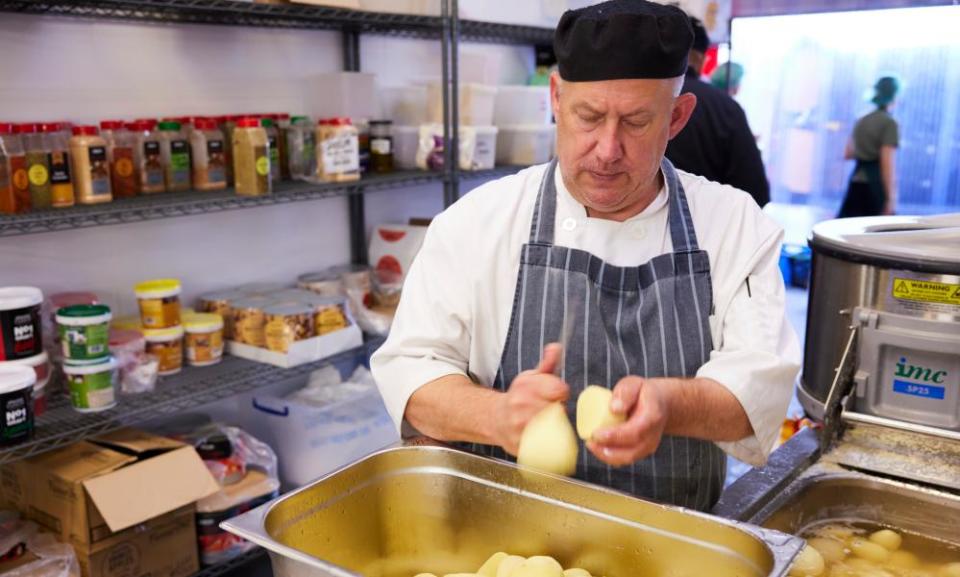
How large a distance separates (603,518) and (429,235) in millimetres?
606

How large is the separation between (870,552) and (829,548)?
2.6 inches

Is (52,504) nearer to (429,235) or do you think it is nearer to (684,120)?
(429,235)

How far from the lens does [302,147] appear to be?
2.79 meters

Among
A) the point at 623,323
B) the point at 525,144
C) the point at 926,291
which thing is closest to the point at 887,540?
the point at 926,291

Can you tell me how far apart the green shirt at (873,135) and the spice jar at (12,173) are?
5.28 meters

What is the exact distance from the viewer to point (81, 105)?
2438 millimetres

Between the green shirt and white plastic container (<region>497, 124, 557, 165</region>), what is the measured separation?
3.18 meters

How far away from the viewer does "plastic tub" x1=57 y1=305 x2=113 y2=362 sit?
2.15 meters

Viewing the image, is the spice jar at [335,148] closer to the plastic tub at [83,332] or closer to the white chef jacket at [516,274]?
the plastic tub at [83,332]

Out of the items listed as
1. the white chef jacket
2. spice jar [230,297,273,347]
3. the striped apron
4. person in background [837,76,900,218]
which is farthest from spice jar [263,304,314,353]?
person in background [837,76,900,218]

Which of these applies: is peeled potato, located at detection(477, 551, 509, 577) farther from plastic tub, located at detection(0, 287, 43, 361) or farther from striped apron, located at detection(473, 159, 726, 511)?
plastic tub, located at detection(0, 287, 43, 361)

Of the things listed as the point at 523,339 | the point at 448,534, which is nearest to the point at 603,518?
the point at 448,534

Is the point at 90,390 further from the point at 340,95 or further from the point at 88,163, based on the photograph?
the point at 340,95

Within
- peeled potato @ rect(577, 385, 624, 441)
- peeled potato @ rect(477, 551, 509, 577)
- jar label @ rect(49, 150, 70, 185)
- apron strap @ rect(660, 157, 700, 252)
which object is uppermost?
jar label @ rect(49, 150, 70, 185)
